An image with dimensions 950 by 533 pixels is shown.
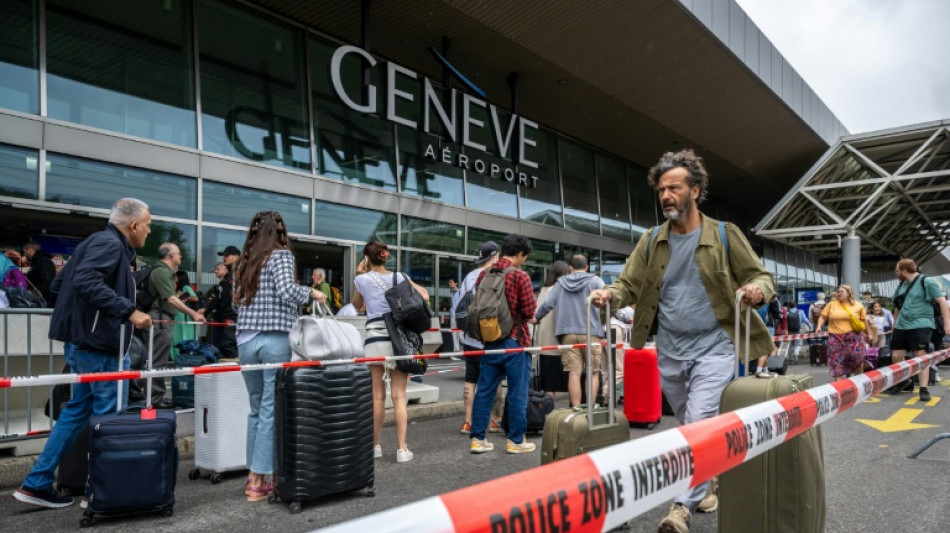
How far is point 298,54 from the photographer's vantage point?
1318 centimetres

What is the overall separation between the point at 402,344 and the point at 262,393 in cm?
122

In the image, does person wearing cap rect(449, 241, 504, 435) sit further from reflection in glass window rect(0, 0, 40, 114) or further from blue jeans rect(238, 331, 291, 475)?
reflection in glass window rect(0, 0, 40, 114)

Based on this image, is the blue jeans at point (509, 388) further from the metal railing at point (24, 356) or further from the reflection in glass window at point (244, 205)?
the reflection in glass window at point (244, 205)

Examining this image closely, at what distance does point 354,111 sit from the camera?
43.6ft

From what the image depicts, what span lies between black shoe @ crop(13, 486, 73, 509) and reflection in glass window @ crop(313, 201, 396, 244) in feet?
29.7

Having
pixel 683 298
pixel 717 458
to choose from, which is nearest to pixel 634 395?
pixel 683 298

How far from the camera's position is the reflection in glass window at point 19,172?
29.8ft

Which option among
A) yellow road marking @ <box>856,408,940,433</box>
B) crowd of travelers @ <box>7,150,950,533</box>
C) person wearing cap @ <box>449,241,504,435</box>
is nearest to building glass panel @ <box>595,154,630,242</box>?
yellow road marking @ <box>856,408,940,433</box>

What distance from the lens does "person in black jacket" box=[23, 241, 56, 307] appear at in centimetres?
→ 851

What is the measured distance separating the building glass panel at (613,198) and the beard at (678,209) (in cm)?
1796

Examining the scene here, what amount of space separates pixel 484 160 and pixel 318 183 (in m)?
4.98

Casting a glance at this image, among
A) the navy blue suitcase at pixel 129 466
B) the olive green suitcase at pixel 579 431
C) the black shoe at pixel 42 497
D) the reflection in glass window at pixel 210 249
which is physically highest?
the reflection in glass window at pixel 210 249

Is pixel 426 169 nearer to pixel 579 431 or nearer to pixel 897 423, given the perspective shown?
pixel 897 423

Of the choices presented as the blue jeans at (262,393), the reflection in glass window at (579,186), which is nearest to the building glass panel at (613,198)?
the reflection in glass window at (579,186)
